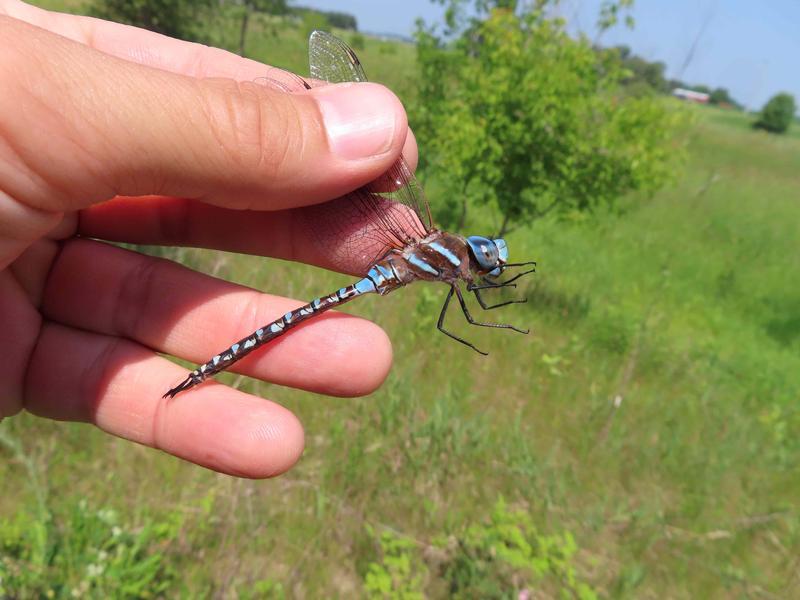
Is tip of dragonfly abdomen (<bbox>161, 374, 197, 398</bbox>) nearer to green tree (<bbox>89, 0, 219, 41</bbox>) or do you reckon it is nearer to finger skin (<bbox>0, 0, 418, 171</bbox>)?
finger skin (<bbox>0, 0, 418, 171</bbox>)

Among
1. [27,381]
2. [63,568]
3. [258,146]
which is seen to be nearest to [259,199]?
[258,146]

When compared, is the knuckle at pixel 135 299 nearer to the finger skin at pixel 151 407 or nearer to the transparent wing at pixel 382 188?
the finger skin at pixel 151 407

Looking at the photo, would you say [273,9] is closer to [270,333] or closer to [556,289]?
[556,289]

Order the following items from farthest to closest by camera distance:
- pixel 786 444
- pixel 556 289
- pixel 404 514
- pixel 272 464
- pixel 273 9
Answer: pixel 273 9
pixel 556 289
pixel 786 444
pixel 404 514
pixel 272 464

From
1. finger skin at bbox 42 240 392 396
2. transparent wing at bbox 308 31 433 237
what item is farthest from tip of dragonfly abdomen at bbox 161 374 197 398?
transparent wing at bbox 308 31 433 237

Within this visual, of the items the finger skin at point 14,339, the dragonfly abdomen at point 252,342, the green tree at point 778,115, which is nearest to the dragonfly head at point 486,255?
the dragonfly abdomen at point 252,342

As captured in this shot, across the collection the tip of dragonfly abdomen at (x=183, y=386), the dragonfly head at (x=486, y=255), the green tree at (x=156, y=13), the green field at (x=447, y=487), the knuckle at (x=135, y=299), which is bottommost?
the green field at (x=447, y=487)

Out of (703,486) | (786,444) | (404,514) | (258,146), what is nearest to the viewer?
(258,146)
